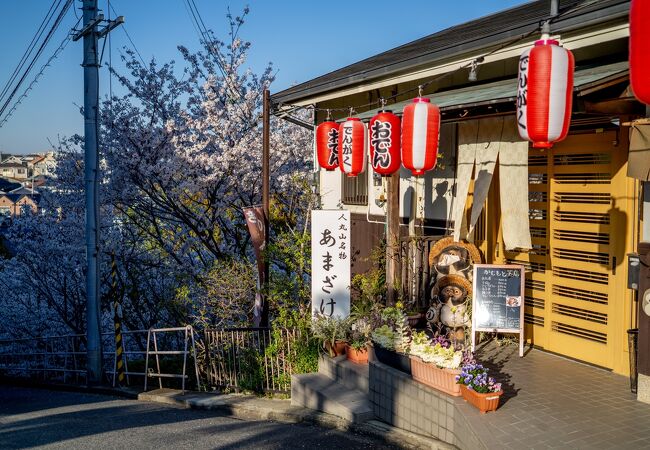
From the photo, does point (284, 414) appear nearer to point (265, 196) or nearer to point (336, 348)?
point (336, 348)

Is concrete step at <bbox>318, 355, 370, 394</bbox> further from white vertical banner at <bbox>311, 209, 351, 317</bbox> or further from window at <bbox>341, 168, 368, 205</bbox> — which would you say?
window at <bbox>341, 168, 368, 205</bbox>

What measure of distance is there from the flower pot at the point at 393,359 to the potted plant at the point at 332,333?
1.51 metres

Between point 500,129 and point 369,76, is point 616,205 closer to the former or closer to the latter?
point 500,129

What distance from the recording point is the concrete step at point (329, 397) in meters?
8.29

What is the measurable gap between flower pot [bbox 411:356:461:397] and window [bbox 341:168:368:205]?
21.9 feet

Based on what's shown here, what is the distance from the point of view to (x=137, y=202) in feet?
62.6

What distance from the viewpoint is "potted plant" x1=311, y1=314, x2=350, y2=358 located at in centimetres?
1016

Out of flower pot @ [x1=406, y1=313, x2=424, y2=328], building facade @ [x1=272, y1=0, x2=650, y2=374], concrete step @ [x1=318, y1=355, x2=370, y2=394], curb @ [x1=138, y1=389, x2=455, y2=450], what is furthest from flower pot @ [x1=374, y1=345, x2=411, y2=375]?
building facade @ [x1=272, y1=0, x2=650, y2=374]

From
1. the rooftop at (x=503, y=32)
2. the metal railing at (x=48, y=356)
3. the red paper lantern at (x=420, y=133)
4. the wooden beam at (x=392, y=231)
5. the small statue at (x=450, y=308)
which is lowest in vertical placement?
the metal railing at (x=48, y=356)

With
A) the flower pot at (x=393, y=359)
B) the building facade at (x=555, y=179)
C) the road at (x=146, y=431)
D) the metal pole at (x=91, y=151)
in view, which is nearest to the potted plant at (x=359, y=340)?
the flower pot at (x=393, y=359)

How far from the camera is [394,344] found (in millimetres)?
8453

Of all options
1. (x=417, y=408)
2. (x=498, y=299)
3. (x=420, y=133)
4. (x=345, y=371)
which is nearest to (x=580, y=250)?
(x=498, y=299)

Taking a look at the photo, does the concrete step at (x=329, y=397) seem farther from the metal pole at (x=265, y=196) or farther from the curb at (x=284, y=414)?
the metal pole at (x=265, y=196)

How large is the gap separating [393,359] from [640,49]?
16.9ft
